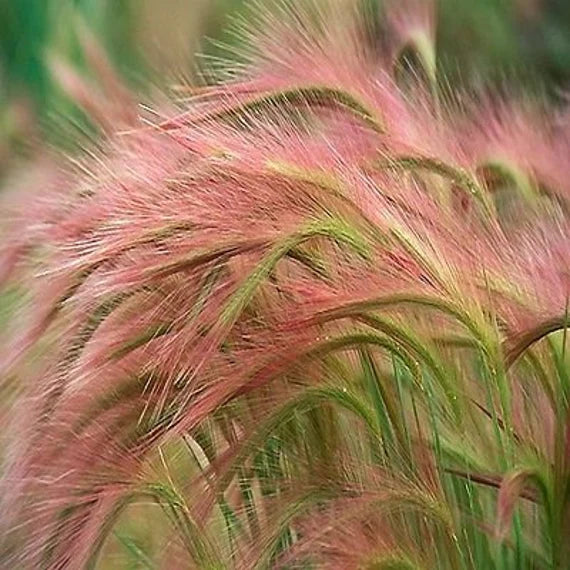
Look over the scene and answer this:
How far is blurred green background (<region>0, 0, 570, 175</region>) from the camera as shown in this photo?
1750 millimetres

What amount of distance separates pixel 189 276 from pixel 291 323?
8 centimetres

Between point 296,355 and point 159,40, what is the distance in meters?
1.21

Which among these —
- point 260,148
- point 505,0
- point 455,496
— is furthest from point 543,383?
point 505,0

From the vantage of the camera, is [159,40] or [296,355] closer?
[296,355]

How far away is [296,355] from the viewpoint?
26.4 inches

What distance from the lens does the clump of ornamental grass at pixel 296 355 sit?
26.6 inches

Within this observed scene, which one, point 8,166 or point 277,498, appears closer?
point 277,498

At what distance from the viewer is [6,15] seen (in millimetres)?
1822

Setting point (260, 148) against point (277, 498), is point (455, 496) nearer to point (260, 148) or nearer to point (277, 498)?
point (277, 498)

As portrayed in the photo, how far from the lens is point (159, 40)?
1797 mm

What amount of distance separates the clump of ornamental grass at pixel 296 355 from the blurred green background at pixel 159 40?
93cm

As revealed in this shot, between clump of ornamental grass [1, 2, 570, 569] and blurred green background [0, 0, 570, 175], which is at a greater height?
blurred green background [0, 0, 570, 175]

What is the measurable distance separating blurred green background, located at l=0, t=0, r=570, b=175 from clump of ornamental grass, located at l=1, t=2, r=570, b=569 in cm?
93

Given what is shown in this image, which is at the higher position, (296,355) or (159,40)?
(159,40)
